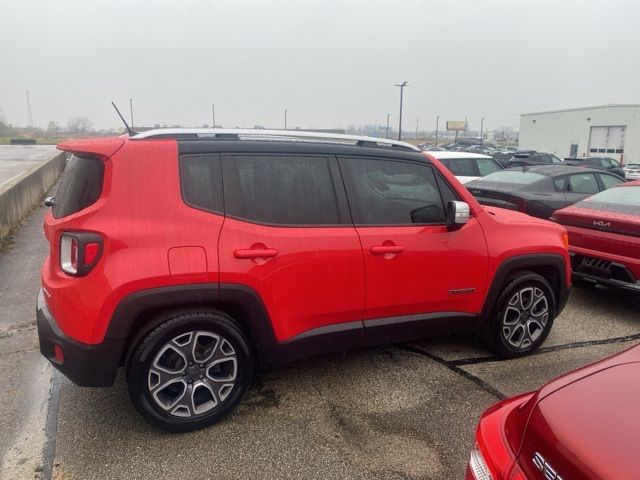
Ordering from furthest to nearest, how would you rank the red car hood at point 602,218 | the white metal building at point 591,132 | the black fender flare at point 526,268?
the white metal building at point 591,132 < the red car hood at point 602,218 < the black fender flare at point 526,268

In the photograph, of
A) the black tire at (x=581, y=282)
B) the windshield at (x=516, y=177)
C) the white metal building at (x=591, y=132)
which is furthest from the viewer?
the white metal building at (x=591, y=132)

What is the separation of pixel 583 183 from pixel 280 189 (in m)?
7.24

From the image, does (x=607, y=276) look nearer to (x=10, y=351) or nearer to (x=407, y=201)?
(x=407, y=201)

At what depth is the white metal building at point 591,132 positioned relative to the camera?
41709mm

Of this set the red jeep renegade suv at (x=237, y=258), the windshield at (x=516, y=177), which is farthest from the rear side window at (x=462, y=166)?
the red jeep renegade suv at (x=237, y=258)

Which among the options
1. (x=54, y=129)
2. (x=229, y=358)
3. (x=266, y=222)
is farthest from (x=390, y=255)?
(x=54, y=129)

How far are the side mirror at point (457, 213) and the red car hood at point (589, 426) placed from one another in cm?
156

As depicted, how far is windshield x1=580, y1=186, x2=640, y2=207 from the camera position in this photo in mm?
5259

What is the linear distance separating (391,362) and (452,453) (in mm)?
1116

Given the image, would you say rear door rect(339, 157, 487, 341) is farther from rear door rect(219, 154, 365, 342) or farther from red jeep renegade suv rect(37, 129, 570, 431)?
rear door rect(219, 154, 365, 342)

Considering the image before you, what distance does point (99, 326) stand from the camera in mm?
2555

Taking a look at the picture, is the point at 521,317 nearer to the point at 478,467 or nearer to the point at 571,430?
the point at 478,467

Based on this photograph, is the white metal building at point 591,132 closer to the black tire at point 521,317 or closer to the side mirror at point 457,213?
the black tire at point 521,317

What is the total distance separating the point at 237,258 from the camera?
276 cm
